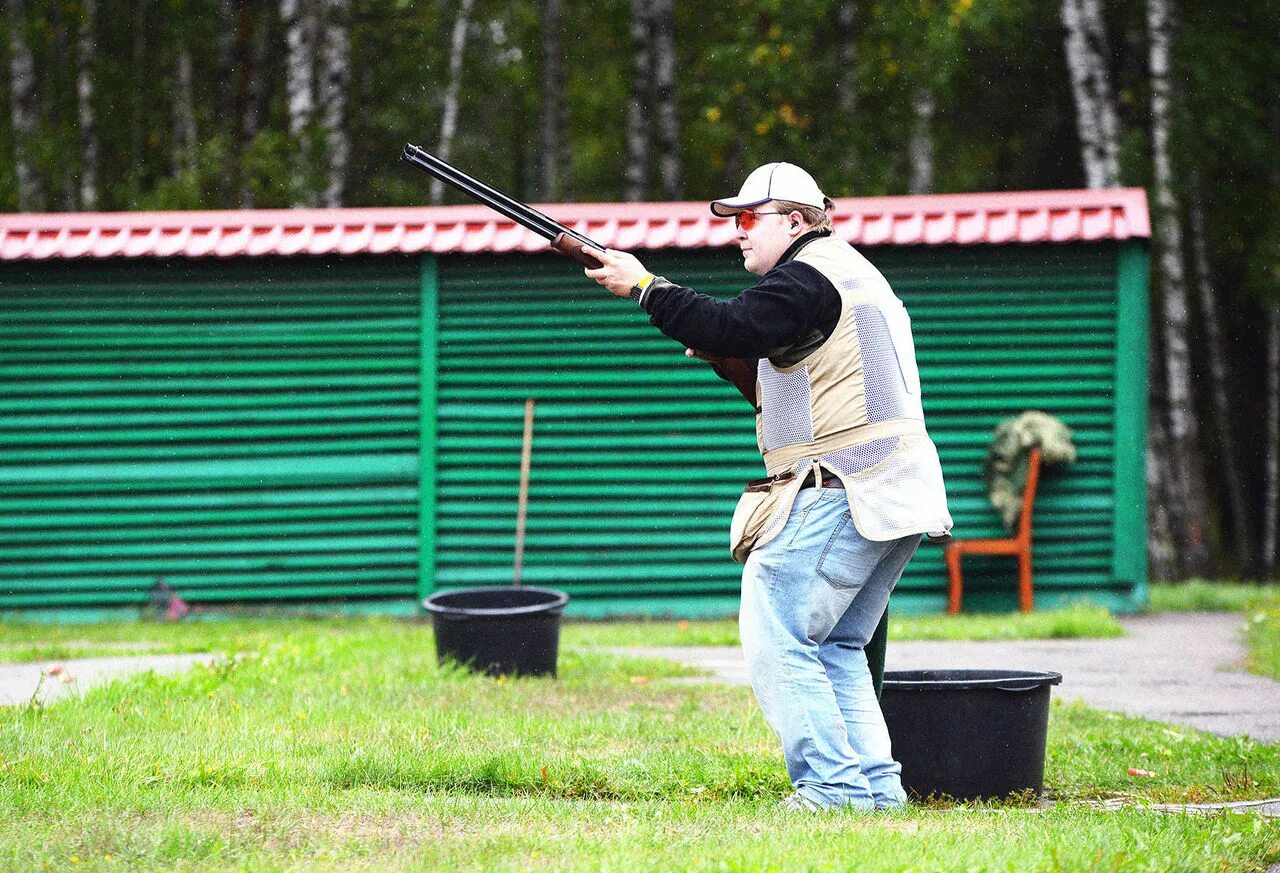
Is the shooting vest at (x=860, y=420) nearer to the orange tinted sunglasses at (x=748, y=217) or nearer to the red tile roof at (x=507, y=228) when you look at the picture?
the orange tinted sunglasses at (x=748, y=217)

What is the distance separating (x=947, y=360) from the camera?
454 inches

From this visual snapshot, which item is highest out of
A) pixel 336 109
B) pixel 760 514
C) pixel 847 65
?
pixel 847 65

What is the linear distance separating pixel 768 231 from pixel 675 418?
708 cm

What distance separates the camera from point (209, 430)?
11766mm

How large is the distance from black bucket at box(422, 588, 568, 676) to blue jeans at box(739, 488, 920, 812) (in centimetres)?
304

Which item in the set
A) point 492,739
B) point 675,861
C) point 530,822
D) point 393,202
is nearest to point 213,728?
point 492,739

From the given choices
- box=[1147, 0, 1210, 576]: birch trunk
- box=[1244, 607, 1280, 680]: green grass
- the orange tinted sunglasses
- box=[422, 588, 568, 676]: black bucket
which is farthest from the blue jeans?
box=[1147, 0, 1210, 576]: birch trunk

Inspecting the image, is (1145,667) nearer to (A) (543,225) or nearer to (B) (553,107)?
(A) (543,225)

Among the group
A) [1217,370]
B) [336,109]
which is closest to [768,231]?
[336,109]

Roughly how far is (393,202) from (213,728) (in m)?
23.9

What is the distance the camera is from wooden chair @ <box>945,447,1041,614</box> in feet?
36.0

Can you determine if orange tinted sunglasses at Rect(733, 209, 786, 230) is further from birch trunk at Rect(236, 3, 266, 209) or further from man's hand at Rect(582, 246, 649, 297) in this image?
birch trunk at Rect(236, 3, 266, 209)

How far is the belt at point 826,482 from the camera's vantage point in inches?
176

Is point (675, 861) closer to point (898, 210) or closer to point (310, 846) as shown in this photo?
point (310, 846)
